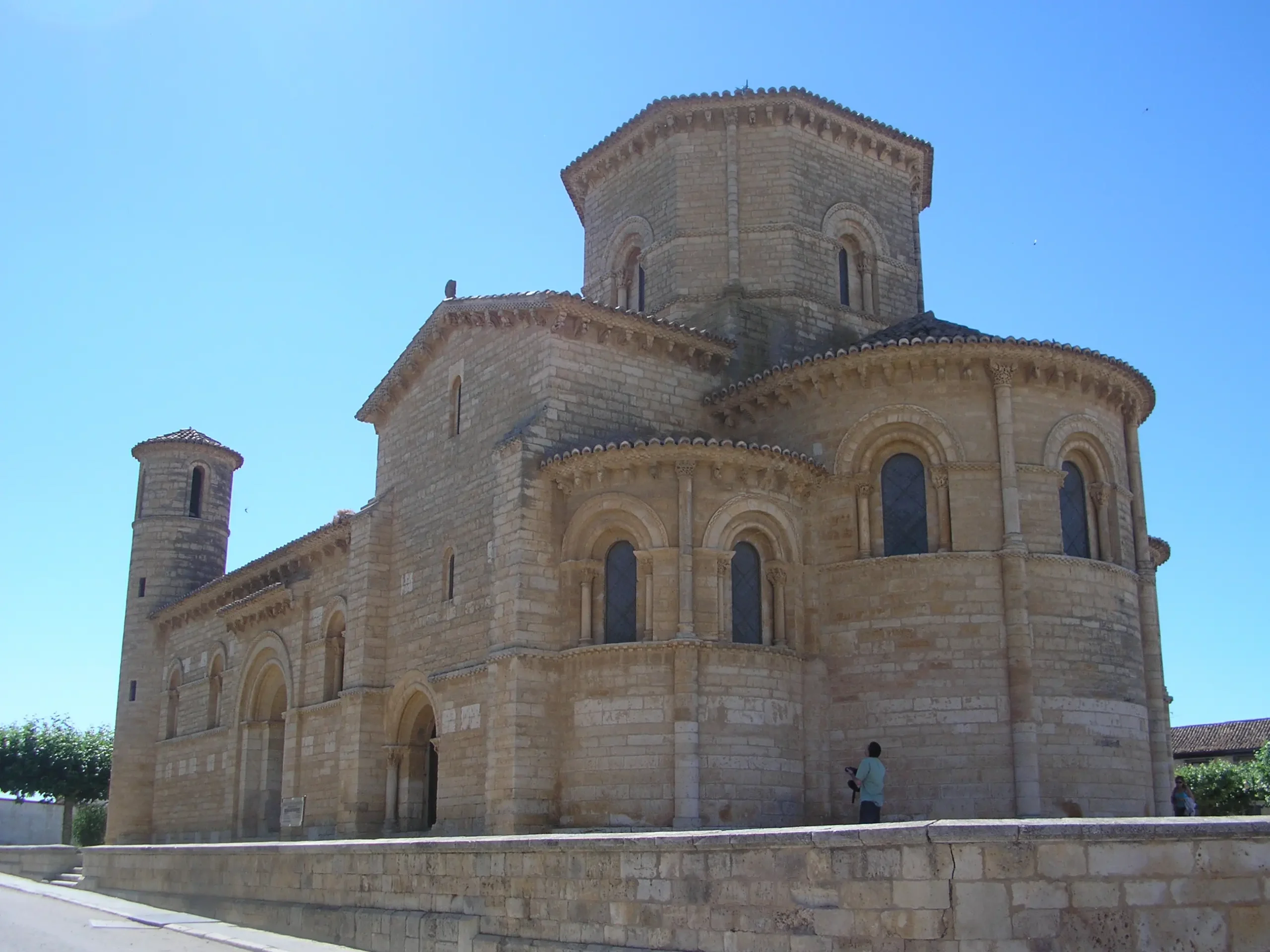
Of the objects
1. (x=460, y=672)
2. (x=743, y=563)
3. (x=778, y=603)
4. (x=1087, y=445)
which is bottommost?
(x=460, y=672)

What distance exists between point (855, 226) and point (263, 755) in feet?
56.9

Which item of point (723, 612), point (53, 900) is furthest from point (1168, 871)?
point (53, 900)

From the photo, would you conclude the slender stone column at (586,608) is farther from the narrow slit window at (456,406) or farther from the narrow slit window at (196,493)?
the narrow slit window at (196,493)

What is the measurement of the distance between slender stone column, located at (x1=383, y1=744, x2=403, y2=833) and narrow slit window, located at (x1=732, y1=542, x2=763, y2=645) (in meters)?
6.85

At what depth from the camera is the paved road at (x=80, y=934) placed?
1377cm

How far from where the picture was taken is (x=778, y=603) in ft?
58.7

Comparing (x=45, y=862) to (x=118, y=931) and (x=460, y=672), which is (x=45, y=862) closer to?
(x=118, y=931)

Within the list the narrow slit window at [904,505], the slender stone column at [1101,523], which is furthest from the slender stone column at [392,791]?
the slender stone column at [1101,523]

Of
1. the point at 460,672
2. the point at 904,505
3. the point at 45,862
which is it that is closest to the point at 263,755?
the point at 45,862

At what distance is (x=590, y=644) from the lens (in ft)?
58.1

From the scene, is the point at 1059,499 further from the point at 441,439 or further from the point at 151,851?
the point at 151,851

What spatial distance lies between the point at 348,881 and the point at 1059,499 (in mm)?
10974

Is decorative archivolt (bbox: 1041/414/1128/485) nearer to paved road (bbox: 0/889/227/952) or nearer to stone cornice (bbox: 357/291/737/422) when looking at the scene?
stone cornice (bbox: 357/291/737/422)

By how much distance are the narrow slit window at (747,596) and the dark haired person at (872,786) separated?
283 centimetres
